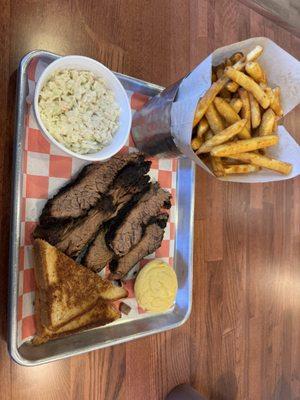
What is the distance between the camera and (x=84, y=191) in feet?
3.95

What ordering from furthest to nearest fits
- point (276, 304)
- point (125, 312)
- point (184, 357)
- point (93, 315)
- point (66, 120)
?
point (276, 304) → point (184, 357) → point (125, 312) → point (93, 315) → point (66, 120)

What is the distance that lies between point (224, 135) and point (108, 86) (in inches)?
16.6

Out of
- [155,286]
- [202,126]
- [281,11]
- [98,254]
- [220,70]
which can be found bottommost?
[155,286]

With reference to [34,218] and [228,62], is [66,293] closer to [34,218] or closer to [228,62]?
[34,218]

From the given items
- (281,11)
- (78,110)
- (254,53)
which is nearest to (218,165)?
(254,53)

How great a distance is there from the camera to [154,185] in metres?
1.38

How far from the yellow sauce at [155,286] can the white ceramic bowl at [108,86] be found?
49 cm

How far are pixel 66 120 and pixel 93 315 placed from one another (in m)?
0.67

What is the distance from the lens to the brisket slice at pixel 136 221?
1.28 meters

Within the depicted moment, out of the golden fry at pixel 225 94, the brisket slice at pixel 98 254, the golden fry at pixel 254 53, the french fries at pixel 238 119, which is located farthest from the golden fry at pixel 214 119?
the brisket slice at pixel 98 254

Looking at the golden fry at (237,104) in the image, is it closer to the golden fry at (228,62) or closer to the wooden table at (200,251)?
the golden fry at (228,62)

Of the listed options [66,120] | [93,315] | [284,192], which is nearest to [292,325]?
[284,192]

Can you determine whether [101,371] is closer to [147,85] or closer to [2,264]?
[2,264]

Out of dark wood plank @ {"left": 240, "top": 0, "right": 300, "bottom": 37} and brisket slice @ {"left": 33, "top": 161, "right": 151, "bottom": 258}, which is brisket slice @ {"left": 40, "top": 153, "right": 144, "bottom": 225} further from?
dark wood plank @ {"left": 240, "top": 0, "right": 300, "bottom": 37}
